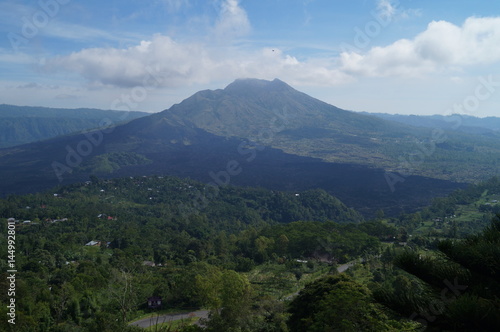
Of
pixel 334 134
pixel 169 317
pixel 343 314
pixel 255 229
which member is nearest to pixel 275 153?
pixel 334 134

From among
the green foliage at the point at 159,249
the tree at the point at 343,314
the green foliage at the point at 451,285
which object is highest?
the green foliage at the point at 451,285

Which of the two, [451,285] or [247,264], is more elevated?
[451,285]

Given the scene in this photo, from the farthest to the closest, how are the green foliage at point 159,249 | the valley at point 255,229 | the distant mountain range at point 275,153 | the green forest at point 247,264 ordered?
1. the distant mountain range at point 275,153
2. the green foliage at point 159,249
3. the valley at point 255,229
4. the green forest at point 247,264

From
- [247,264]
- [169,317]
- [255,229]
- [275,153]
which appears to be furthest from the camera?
[275,153]

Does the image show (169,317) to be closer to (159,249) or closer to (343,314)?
(343,314)

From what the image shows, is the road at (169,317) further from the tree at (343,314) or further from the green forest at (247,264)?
the tree at (343,314)

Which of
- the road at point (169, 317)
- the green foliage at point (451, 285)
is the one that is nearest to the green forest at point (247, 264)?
the green foliage at point (451, 285)

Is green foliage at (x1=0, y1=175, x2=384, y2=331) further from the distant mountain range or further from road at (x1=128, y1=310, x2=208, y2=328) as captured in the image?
the distant mountain range

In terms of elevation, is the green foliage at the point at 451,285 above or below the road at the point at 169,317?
above

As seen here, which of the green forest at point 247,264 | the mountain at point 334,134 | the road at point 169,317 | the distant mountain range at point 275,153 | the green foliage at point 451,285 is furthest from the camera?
the mountain at point 334,134
